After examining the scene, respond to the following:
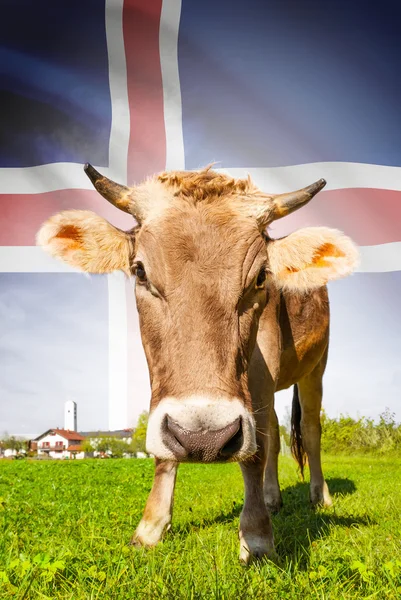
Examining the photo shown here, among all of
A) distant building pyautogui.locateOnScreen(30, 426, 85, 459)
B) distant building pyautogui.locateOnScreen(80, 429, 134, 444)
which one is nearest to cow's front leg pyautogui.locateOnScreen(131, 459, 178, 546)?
distant building pyautogui.locateOnScreen(80, 429, 134, 444)

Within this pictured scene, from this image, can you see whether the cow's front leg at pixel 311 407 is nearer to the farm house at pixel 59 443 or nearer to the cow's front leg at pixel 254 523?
the cow's front leg at pixel 254 523

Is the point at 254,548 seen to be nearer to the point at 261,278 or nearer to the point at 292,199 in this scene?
the point at 261,278

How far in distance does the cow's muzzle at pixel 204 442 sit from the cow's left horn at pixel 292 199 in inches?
74.5

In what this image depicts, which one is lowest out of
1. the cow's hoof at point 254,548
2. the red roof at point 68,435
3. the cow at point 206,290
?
the red roof at point 68,435

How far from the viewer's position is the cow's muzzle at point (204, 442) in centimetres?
280

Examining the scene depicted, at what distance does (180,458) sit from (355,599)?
1102 mm

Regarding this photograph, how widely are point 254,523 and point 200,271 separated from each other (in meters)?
1.71

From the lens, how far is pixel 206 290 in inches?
135

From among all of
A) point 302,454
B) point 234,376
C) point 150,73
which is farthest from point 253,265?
point 150,73

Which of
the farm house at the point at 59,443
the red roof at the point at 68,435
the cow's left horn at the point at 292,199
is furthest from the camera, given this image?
the red roof at the point at 68,435

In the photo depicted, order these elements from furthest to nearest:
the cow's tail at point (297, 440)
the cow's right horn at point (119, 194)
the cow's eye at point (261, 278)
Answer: the cow's tail at point (297, 440), the cow's right horn at point (119, 194), the cow's eye at point (261, 278)

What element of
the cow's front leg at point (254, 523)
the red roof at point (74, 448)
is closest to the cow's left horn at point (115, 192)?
the cow's front leg at point (254, 523)

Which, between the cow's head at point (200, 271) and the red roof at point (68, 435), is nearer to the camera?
the cow's head at point (200, 271)

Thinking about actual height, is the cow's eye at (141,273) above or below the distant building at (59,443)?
above
